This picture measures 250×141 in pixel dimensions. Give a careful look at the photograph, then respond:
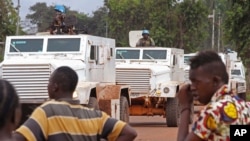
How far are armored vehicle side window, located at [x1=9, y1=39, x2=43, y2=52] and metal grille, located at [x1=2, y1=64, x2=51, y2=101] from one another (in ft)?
4.55

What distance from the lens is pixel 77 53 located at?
1593 centimetres

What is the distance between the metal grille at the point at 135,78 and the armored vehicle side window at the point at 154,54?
1.12 meters

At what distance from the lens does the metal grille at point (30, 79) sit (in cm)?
1445

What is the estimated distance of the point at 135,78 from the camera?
20.6 metres

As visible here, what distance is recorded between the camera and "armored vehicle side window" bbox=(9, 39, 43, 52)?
16.1m

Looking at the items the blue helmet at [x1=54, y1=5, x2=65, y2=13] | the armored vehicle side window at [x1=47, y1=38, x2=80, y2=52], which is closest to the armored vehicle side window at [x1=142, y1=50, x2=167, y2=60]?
the blue helmet at [x1=54, y1=5, x2=65, y2=13]

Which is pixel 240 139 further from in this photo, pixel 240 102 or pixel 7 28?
pixel 7 28

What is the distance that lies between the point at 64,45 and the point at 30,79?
1.74m

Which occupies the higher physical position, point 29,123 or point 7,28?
point 7,28

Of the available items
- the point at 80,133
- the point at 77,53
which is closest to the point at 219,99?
the point at 80,133

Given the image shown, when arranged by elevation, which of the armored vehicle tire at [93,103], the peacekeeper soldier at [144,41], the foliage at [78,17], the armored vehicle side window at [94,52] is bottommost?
the armored vehicle tire at [93,103]

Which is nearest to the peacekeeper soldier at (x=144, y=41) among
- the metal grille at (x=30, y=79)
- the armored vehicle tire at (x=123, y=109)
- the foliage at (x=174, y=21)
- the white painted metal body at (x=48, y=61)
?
the armored vehicle tire at (x=123, y=109)

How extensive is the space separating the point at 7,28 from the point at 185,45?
1817cm

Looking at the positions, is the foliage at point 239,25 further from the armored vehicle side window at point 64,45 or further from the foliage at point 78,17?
the foliage at point 78,17
